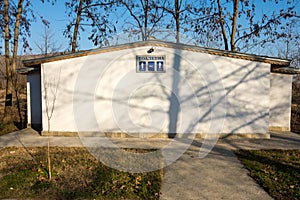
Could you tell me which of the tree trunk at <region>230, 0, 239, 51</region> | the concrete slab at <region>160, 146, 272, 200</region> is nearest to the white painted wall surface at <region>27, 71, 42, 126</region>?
the concrete slab at <region>160, 146, 272, 200</region>

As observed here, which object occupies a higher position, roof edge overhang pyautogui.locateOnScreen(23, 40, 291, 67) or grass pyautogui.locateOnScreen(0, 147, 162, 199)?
roof edge overhang pyautogui.locateOnScreen(23, 40, 291, 67)

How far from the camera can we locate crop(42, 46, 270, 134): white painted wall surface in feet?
24.5

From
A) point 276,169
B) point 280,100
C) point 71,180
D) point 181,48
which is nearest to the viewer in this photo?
point 71,180

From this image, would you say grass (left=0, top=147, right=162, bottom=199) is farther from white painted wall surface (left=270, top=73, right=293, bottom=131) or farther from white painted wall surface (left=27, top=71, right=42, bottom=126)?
white painted wall surface (left=270, top=73, right=293, bottom=131)

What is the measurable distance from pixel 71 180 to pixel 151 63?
484 centimetres

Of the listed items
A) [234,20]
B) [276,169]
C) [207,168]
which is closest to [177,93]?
[207,168]

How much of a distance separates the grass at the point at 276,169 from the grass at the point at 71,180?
2011 mm

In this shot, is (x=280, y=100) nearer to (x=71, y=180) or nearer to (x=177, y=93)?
(x=177, y=93)

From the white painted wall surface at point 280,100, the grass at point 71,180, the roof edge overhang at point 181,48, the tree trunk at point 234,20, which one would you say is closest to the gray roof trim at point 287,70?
the white painted wall surface at point 280,100

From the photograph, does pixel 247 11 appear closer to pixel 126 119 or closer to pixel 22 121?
pixel 126 119

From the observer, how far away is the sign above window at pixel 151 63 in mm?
7500

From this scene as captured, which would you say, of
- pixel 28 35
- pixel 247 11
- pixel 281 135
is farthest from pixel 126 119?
pixel 247 11

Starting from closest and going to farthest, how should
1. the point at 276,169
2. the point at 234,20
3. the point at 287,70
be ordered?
the point at 276,169
the point at 287,70
the point at 234,20

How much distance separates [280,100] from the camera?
30.0 feet
